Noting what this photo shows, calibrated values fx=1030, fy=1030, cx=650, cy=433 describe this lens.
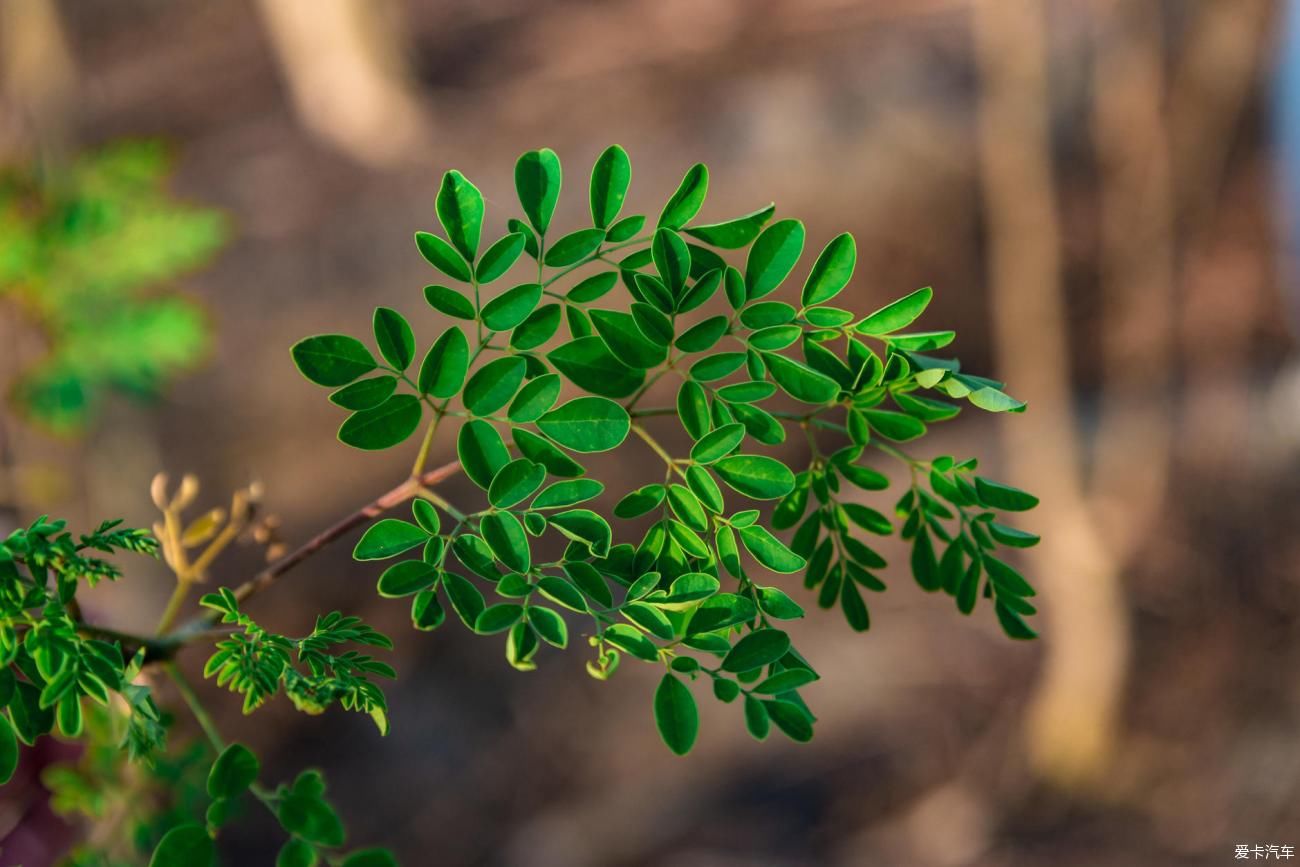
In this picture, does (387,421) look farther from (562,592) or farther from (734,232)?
(734,232)

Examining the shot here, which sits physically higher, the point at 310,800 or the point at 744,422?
the point at 744,422

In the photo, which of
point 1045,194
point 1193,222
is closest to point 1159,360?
point 1193,222

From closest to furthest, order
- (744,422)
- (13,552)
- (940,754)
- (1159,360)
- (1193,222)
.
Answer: (13,552) < (744,422) < (940,754) < (1159,360) < (1193,222)

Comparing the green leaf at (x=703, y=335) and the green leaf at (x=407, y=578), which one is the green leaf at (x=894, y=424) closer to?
the green leaf at (x=703, y=335)

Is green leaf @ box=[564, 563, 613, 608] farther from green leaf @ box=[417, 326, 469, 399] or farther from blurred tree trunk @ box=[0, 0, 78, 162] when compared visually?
blurred tree trunk @ box=[0, 0, 78, 162]

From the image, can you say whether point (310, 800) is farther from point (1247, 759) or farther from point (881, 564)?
point (1247, 759)

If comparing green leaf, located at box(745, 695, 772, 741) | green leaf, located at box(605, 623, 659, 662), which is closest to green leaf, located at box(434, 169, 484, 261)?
green leaf, located at box(605, 623, 659, 662)
